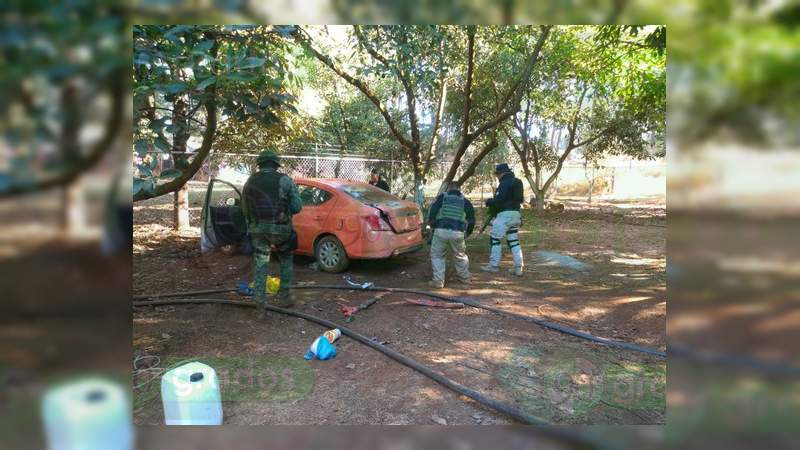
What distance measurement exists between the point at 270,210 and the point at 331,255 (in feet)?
5.89

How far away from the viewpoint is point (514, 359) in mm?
3750

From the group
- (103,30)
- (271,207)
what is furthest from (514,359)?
(103,30)

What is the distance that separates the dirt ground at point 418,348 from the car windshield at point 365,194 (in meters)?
1.15

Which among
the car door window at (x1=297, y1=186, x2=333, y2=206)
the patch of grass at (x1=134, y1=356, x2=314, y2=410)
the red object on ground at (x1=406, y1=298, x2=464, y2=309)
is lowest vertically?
the patch of grass at (x1=134, y1=356, x2=314, y2=410)

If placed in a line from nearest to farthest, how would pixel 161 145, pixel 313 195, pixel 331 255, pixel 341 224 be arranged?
1. pixel 161 145
2. pixel 341 224
3. pixel 331 255
4. pixel 313 195

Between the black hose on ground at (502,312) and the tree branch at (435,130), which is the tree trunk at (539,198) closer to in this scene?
the tree branch at (435,130)

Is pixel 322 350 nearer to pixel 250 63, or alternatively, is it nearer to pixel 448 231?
pixel 250 63

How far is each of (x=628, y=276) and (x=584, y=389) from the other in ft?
12.7

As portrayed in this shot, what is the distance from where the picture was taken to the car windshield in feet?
20.6

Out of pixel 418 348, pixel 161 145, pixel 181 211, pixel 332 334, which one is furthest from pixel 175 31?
pixel 181 211

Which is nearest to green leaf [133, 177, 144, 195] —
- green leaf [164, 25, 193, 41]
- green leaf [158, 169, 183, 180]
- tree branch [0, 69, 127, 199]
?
green leaf [158, 169, 183, 180]

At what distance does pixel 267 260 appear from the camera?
476 cm

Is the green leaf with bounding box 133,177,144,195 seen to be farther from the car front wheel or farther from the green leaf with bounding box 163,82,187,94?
the car front wheel

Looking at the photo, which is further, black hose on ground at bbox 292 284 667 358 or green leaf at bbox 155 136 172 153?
black hose on ground at bbox 292 284 667 358
